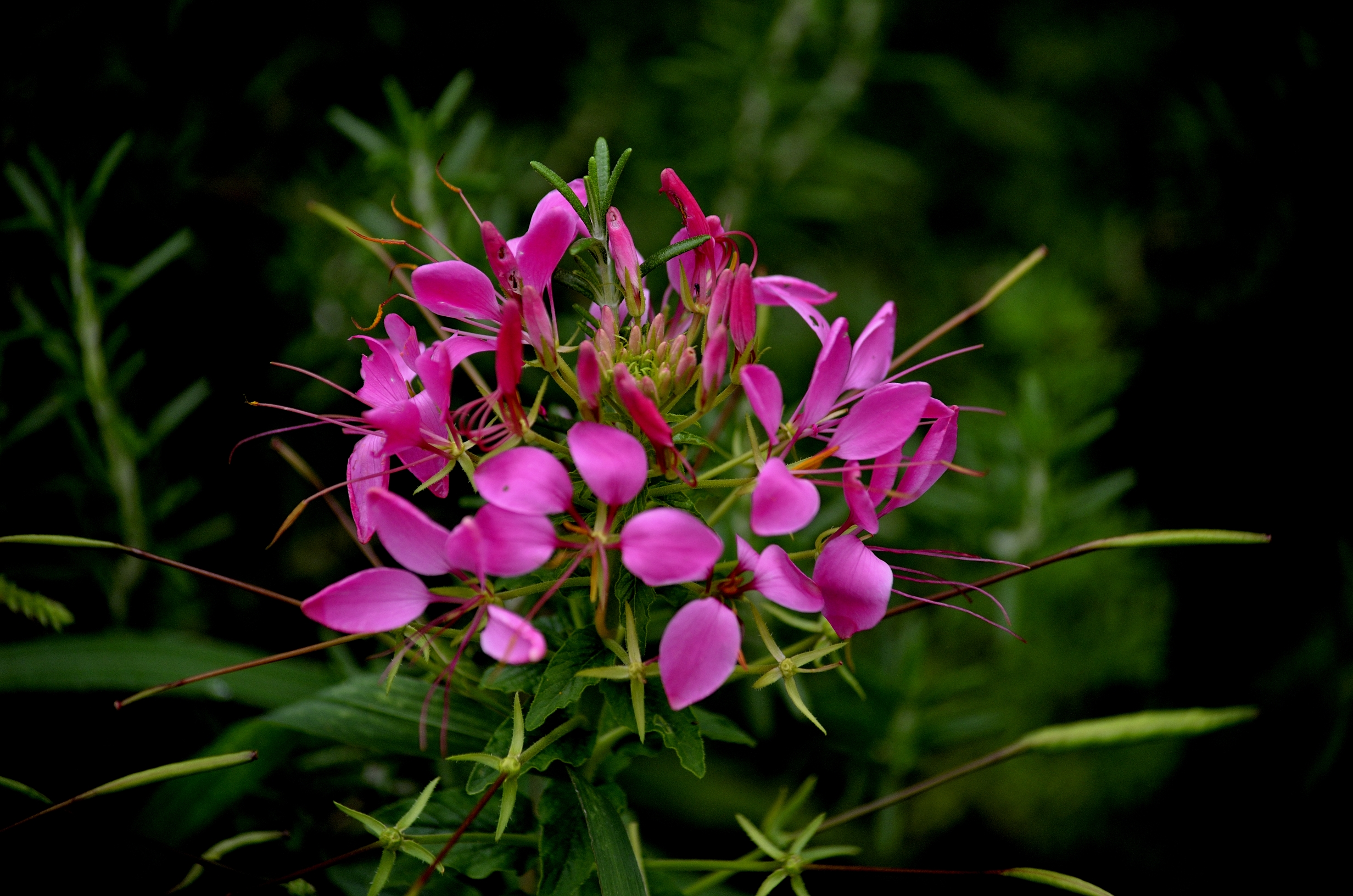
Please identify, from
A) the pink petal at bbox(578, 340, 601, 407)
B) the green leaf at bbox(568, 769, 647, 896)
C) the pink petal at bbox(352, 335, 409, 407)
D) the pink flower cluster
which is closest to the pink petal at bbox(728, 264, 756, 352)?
the pink flower cluster

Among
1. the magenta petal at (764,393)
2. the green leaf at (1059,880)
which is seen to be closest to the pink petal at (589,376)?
the magenta petal at (764,393)

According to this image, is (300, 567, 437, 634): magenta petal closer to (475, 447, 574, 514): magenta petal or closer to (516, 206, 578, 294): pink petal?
(475, 447, 574, 514): magenta petal

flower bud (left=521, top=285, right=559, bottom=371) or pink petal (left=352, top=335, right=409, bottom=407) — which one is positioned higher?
flower bud (left=521, top=285, right=559, bottom=371)

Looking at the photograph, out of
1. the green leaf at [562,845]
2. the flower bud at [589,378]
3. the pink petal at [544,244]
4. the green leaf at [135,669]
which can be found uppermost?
the pink petal at [544,244]

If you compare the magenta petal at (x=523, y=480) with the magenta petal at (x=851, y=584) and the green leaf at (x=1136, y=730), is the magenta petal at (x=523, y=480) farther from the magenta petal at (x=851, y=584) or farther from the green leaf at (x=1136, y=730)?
the green leaf at (x=1136, y=730)

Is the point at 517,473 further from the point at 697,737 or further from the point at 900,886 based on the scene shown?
the point at 900,886

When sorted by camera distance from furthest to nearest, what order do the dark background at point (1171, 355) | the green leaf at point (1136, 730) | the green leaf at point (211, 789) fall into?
1. the dark background at point (1171, 355)
2. the green leaf at point (211, 789)
3. the green leaf at point (1136, 730)

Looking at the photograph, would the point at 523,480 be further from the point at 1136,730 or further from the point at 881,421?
the point at 1136,730

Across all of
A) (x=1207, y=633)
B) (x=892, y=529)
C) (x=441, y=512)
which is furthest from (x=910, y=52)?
(x=441, y=512)
